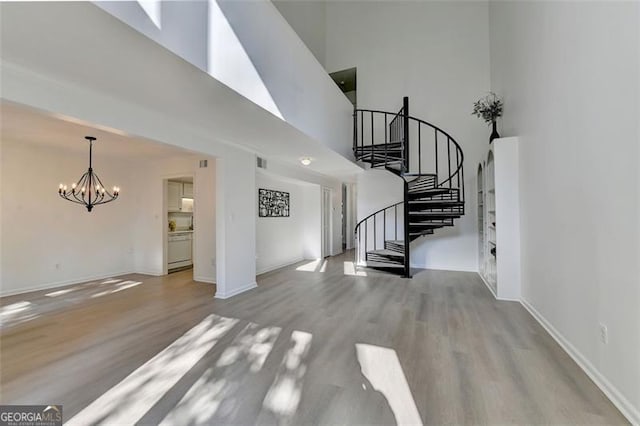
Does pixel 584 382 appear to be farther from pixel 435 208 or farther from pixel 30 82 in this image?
pixel 30 82

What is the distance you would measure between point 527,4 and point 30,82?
5.50 metres

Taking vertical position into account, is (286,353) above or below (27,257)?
below

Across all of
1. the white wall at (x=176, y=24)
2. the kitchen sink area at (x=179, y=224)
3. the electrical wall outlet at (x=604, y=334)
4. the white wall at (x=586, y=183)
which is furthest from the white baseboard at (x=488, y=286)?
the kitchen sink area at (x=179, y=224)

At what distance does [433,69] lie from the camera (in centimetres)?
622

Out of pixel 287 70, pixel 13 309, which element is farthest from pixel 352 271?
pixel 13 309

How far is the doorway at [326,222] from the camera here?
7.59m

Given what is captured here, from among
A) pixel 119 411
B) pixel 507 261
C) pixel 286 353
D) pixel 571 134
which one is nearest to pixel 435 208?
pixel 507 261

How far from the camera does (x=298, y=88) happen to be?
3.54 m

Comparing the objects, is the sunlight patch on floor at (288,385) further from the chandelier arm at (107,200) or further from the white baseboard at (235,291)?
the chandelier arm at (107,200)

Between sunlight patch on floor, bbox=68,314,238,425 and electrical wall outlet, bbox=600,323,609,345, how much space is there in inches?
122

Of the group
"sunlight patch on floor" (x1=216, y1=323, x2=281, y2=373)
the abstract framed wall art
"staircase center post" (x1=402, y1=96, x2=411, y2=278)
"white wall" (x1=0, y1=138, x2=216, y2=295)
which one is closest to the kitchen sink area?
"white wall" (x1=0, y1=138, x2=216, y2=295)

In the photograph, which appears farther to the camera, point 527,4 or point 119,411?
point 527,4

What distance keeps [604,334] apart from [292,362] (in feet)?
7.61

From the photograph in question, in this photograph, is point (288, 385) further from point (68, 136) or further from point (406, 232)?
point (68, 136)
